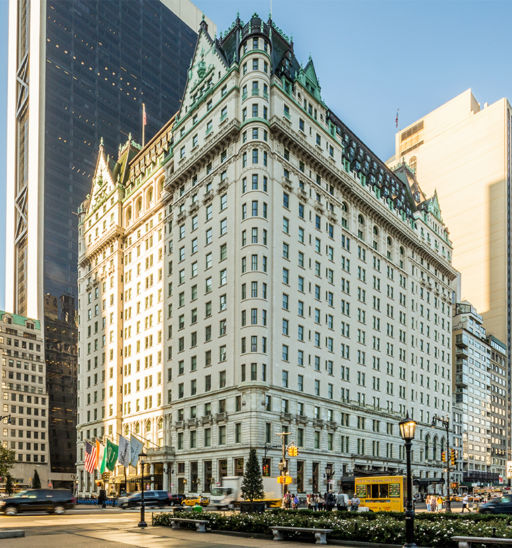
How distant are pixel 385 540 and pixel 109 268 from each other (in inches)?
3806


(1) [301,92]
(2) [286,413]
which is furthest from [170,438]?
(1) [301,92]

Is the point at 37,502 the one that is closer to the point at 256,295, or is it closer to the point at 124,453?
the point at 124,453

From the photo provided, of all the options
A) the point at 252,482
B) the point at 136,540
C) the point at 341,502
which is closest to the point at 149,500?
the point at 252,482

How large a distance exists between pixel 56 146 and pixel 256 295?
381ft

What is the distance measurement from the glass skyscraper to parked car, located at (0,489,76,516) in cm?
11788

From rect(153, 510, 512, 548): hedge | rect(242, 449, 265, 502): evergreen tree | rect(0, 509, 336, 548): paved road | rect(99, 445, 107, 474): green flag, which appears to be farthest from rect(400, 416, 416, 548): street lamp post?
rect(99, 445, 107, 474): green flag

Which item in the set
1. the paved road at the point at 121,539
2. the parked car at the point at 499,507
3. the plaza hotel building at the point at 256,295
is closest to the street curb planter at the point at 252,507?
the paved road at the point at 121,539

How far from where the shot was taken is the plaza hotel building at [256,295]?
79.1 m

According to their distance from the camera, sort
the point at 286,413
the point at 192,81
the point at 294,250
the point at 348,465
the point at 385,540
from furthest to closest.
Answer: the point at 192,81 → the point at 348,465 → the point at 294,250 → the point at 286,413 → the point at 385,540

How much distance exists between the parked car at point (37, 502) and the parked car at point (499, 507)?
109 ft

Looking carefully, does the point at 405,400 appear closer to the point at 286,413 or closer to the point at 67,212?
the point at 286,413

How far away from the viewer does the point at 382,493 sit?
176 feet

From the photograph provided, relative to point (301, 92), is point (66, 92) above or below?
above

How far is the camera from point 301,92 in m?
91.0
